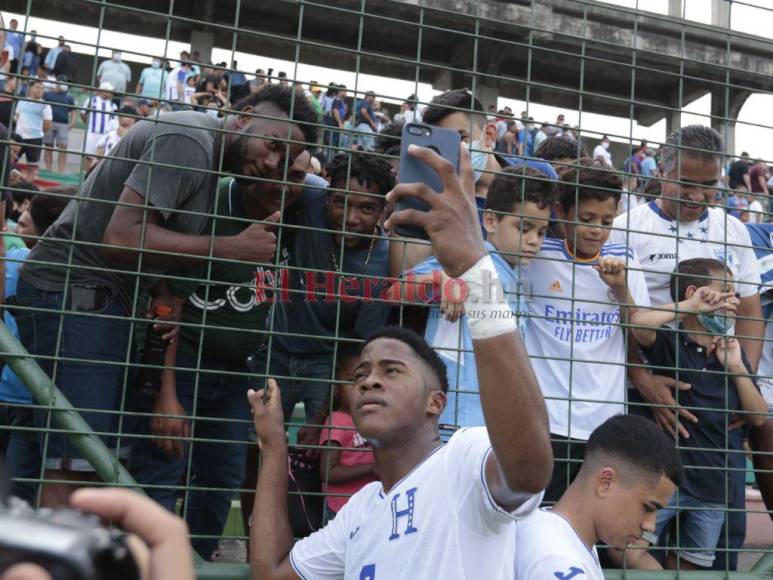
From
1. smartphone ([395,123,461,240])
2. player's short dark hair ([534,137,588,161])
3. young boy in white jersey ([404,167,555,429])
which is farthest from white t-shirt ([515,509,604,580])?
player's short dark hair ([534,137,588,161])

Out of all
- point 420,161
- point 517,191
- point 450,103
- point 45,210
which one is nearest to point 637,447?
point 517,191

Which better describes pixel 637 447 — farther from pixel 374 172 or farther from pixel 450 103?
pixel 450 103

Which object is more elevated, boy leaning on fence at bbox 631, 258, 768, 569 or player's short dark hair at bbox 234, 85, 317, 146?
player's short dark hair at bbox 234, 85, 317, 146

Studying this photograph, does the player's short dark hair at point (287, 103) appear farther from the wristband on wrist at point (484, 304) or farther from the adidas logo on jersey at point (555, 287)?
the wristband on wrist at point (484, 304)

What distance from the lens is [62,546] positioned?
1.86 ft

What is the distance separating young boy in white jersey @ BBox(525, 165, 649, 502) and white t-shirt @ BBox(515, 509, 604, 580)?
73 cm

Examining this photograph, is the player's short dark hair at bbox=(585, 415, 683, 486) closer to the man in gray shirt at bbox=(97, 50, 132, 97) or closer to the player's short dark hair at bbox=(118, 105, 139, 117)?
the player's short dark hair at bbox=(118, 105, 139, 117)

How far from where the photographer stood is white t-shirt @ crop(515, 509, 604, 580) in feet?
7.45

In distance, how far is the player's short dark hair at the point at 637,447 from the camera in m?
2.77

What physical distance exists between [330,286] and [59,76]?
458 inches

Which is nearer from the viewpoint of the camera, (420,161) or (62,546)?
(62,546)

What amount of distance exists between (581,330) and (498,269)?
43 centimetres

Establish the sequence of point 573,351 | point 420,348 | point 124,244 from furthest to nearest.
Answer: point 573,351 < point 420,348 < point 124,244

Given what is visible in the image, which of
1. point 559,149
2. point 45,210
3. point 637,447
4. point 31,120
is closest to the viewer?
point 637,447
